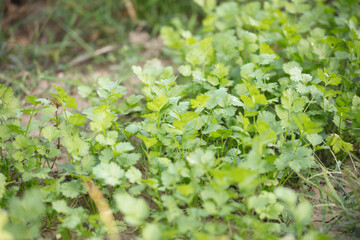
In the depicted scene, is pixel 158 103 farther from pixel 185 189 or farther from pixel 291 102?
pixel 291 102

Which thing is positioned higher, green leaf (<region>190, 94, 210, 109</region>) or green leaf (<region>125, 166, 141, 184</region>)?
green leaf (<region>190, 94, 210, 109</region>)

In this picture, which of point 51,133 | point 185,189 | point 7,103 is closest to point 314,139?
point 185,189

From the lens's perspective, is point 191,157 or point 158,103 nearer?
point 191,157

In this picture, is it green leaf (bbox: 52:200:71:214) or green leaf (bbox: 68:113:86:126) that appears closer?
green leaf (bbox: 52:200:71:214)

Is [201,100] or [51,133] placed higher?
[201,100]

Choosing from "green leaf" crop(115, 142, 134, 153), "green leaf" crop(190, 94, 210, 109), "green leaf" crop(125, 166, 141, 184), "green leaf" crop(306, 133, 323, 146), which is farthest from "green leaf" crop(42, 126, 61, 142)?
"green leaf" crop(306, 133, 323, 146)

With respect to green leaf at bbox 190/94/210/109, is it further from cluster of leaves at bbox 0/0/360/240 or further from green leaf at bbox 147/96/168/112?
green leaf at bbox 147/96/168/112

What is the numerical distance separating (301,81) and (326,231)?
2.95 ft

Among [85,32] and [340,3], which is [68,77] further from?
[340,3]

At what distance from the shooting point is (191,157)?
140 cm

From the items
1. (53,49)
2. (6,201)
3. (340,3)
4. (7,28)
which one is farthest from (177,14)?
(6,201)

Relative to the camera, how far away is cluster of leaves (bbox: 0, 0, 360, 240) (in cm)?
135

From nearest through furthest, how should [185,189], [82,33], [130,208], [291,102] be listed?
[130,208], [185,189], [291,102], [82,33]

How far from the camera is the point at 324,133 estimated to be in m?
1.91
